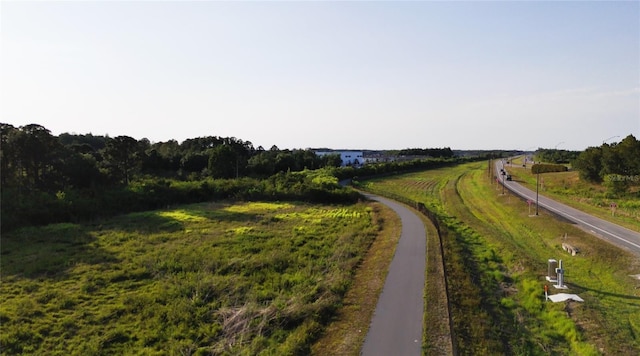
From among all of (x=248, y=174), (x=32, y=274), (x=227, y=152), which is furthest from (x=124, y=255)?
(x=248, y=174)

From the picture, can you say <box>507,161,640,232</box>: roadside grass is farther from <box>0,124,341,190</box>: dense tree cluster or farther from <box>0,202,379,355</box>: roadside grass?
<box>0,124,341,190</box>: dense tree cluster

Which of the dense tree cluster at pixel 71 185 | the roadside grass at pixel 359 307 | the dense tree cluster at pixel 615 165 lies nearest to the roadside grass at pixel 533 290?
the roadside grass at pixel 359 307

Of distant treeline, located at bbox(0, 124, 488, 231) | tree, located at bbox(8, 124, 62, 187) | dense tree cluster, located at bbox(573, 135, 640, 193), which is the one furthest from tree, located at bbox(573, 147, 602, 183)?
tree, located at bbox(8, 124, 62, 187)

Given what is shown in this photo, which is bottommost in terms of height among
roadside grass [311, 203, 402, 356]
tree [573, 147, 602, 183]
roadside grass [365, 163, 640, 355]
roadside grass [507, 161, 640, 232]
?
roadside grass [365, 163, 640, 355]

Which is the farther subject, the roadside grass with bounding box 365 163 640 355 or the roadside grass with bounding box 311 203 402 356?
the roadside grass with bounding box 365 163 640 355

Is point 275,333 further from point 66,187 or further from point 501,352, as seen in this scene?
point 66,187

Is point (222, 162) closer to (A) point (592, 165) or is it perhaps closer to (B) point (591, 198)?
(B) point (591, 198)
